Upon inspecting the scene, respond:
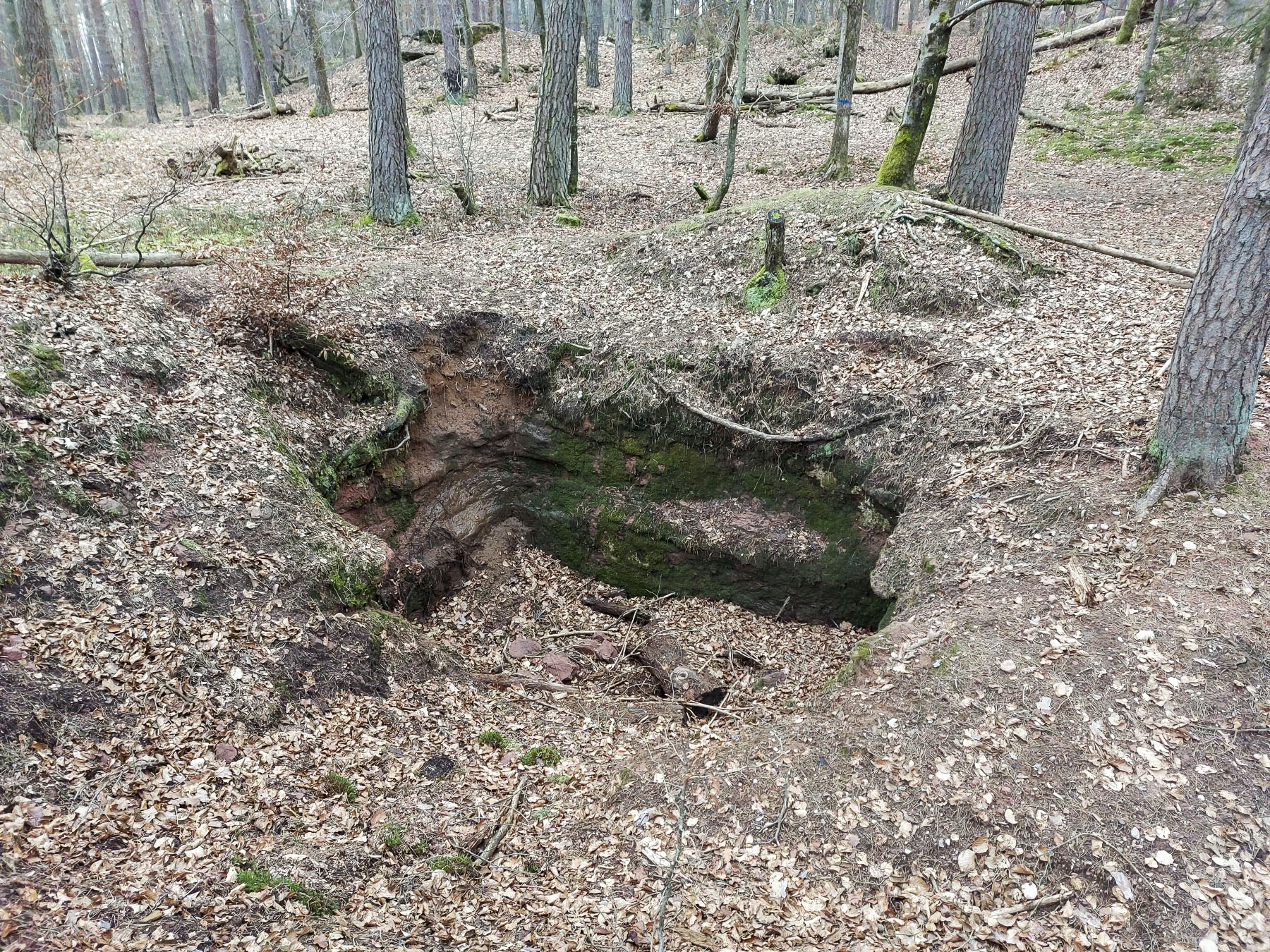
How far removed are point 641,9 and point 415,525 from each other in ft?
108

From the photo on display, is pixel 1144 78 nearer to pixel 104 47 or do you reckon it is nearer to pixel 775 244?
pixel 775 244

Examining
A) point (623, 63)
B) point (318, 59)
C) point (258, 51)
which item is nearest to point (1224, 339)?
point (623, 63)

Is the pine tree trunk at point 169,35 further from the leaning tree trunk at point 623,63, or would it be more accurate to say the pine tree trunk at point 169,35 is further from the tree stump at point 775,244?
the tree stump at point 775,244

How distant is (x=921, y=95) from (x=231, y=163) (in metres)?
13.1

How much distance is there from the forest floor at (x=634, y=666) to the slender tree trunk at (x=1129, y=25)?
16.0 metres

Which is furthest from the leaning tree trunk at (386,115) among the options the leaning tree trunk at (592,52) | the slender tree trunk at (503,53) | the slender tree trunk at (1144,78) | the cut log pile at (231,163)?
the slender tree trunk at (1144,78)

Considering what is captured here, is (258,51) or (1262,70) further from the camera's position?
(258,51)

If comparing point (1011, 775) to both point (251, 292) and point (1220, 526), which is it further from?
point (251, 292)

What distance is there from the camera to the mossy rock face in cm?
812

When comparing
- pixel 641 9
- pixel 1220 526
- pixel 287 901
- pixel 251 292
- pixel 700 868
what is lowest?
pixel 700 868

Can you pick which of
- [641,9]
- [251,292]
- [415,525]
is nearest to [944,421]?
[415,525]

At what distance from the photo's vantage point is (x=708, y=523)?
28.8 ft

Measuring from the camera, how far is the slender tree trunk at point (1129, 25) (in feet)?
67.9

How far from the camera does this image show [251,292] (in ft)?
25.9
